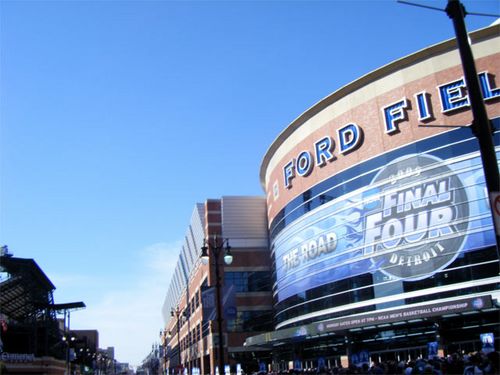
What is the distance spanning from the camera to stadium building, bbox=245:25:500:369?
39.5 metres

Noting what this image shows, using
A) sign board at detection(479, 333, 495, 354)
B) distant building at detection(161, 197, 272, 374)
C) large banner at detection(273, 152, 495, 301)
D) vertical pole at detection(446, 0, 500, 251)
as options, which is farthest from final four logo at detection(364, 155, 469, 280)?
vertical pole at detection(446, 0, 500, 251)

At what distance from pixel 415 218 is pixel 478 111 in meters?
35.1

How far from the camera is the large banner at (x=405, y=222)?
3962 cm

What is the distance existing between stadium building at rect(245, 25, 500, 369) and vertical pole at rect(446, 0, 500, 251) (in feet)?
95.7

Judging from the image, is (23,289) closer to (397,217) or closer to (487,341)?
(397,217)

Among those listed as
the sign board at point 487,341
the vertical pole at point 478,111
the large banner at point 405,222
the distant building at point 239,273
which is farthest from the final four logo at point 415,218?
the vertical pole at point 478,111

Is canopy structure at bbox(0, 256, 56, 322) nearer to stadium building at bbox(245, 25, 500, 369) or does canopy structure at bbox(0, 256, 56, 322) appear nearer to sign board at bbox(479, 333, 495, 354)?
stadium building at bbox(245, 25, 500, 369)

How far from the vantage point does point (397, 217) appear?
143ft

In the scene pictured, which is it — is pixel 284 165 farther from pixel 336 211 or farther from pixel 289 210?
pixel 336 211

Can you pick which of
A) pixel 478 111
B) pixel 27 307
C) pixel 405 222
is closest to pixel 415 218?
pixel 405 222

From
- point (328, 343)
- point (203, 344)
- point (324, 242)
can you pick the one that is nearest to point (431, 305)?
point (324, 242)

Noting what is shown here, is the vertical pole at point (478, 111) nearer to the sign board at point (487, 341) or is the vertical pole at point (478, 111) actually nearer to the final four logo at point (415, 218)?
the sign board at point (487, 341)

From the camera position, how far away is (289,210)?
59.1m

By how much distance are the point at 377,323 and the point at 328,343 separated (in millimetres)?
13277
